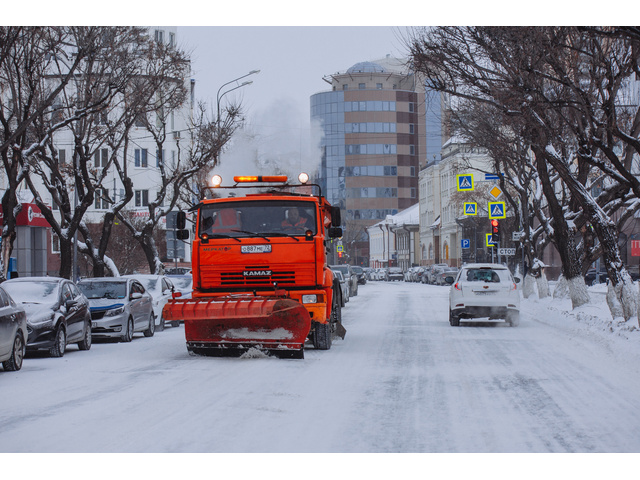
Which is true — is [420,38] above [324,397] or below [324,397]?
above

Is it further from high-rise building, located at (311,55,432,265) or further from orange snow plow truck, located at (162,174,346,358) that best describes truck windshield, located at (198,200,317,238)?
high-rise building, located at (311,55,432,265)

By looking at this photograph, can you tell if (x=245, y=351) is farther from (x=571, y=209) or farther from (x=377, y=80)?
(x=377, y=80)

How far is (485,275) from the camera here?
2491 centimetres

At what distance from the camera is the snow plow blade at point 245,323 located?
48.2 feet

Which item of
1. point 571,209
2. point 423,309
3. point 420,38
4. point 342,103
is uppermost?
point 342,103

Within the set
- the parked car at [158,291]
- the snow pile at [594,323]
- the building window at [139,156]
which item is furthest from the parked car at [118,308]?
the building window at [139,156]

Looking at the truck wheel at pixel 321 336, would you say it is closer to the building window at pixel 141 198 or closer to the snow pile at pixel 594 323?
the snow pile at pixel 594 323

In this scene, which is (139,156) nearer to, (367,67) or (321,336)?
(321,336)

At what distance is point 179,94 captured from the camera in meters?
35.4

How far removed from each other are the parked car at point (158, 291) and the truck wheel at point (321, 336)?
32.2 feet

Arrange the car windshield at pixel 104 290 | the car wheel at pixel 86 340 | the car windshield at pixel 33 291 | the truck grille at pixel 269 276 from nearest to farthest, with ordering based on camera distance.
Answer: the truck grille at pixel 269 276 < the car windshield at pixel 33 291 < the car wheel at pixel 86 340 < the car windshield at pixel 104 290

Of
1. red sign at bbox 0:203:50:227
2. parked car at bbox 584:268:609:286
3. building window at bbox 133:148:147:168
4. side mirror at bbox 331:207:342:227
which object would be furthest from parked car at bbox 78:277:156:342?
building window at bbox 133:148:147:168

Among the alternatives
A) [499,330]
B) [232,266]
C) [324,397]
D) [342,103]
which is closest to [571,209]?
[499,330]

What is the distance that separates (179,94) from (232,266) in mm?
20822
